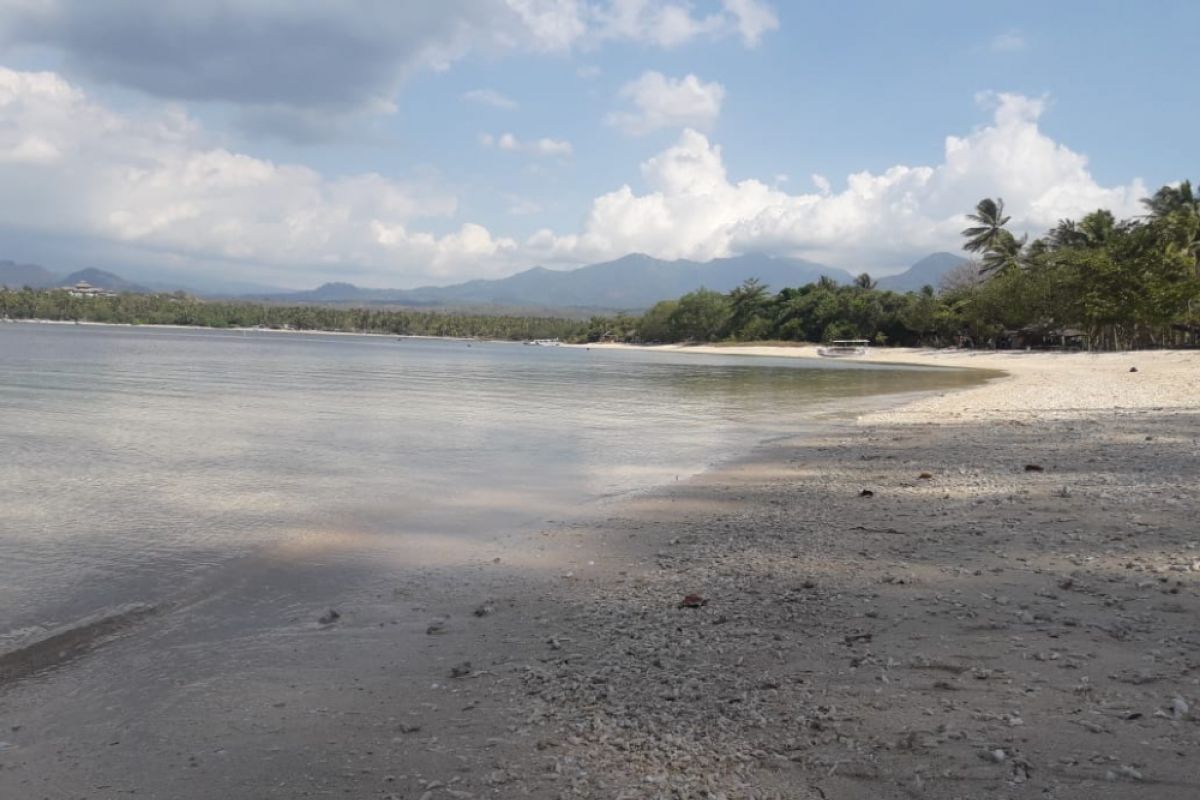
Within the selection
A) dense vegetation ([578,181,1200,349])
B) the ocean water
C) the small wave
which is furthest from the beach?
dense vegetation ([578,181,1200,349])

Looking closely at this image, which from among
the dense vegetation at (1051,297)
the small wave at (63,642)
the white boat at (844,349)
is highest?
the dense vegetation at (1051,297)

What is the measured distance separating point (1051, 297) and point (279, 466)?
260ft

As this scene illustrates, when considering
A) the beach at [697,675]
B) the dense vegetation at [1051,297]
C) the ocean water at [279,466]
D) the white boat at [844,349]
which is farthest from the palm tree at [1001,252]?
the beach at [697,675]

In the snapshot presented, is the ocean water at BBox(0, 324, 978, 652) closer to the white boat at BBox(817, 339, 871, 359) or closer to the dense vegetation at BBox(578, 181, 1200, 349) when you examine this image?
the dense vegetation at BBox(578, 181, 1200, 349)

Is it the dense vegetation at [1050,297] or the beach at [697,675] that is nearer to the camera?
the beach at [697,675]

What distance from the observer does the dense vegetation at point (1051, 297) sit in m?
66.2

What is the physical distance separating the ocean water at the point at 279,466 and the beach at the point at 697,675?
1.54m

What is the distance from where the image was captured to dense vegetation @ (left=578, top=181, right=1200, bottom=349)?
66250 mm

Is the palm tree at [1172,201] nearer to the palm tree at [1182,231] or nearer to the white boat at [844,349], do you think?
the palm tree at [1182,231]

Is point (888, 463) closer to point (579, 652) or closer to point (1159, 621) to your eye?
point (1159, 621)

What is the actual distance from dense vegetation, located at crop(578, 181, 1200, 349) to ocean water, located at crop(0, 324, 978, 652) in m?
49.0

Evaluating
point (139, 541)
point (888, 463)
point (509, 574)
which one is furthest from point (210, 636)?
point (888, 463)

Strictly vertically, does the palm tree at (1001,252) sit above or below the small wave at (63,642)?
above

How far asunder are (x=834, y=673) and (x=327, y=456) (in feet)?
45.3
